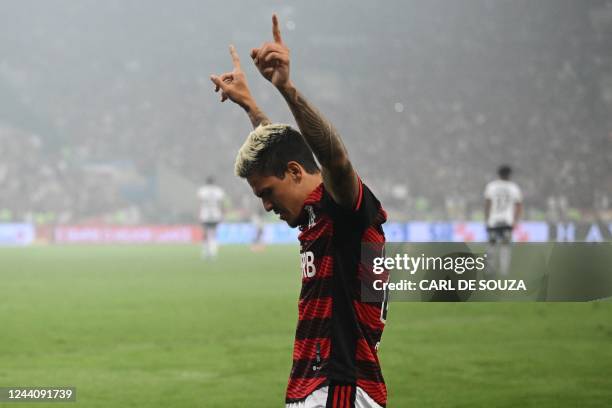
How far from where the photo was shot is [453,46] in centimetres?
5803

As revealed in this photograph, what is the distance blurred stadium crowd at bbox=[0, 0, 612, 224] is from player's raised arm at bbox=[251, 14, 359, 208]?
40368 millimetres

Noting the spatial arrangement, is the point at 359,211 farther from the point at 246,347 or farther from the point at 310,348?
the point at 246,347

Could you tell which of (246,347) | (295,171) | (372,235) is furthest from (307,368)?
(246,347)

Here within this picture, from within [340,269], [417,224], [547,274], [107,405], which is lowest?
[107,405]

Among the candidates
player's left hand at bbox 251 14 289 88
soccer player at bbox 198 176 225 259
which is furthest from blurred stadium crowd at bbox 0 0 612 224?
player's left hand at bbox 251 14 289 88

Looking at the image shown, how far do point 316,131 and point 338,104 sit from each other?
174 ft

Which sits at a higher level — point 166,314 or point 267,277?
point 267,277

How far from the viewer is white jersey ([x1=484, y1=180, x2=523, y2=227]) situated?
17281 millimetres

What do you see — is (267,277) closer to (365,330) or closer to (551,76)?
(365,330)

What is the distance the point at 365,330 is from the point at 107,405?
395 cm

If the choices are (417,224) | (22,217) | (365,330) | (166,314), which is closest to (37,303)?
(166,314)

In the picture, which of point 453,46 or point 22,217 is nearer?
point 22,217

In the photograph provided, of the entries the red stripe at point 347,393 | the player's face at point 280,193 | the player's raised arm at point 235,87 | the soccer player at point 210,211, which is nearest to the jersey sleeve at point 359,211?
the player's face at point 280,193

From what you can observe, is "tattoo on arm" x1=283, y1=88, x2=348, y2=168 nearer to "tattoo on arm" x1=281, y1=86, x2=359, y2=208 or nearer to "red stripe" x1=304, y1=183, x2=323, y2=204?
"tattoo on arm" x1=281, y1=86, x2=359, y2=208
